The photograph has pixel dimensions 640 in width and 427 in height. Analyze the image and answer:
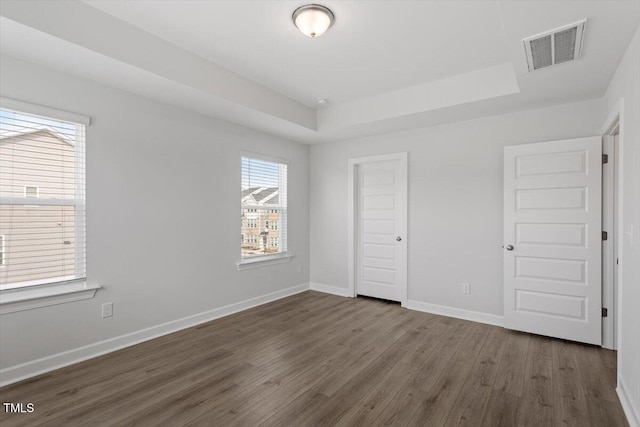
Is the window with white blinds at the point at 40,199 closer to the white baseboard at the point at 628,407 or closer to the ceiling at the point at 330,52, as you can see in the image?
the ceiling at the point at 330,52

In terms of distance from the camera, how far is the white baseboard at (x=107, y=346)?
8.32 ft

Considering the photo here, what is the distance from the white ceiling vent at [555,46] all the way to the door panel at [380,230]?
86.9 inches

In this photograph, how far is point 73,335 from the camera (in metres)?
2.83

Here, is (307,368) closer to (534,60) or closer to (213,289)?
(213,289)

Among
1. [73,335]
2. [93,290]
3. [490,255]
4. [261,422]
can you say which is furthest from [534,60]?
[73,335]

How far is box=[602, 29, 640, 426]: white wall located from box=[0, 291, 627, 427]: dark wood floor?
0.77 feet

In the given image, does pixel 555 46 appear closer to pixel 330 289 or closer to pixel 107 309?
pixel 330 289

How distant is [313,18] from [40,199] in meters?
2.67

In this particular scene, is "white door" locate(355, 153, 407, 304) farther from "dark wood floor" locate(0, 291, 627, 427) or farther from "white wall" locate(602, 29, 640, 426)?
"white wall" locate(602, 29, 640, 426)

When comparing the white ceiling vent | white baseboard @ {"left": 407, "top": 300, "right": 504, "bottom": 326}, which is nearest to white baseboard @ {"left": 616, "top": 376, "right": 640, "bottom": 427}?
white baseboard @ {"left": 407, "top": 300, "right": 504, "bottom": 326}

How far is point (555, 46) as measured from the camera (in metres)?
2.38

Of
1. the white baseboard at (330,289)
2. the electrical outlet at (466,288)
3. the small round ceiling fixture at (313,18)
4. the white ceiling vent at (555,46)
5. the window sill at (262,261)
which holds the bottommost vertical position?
the white baseboard at (330,289)

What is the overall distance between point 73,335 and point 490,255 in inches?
175

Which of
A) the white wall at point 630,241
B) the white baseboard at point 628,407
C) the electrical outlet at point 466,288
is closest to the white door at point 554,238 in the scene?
the electrical outlet at point 466,288
